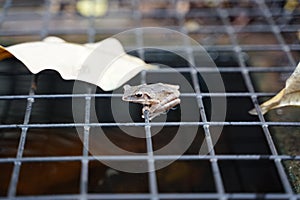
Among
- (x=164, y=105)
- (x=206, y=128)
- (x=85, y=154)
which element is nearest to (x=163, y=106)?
(x=164, y=105)

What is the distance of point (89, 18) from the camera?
64.9 inches

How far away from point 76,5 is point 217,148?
82cm

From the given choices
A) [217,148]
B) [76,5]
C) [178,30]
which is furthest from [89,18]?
[217,148]

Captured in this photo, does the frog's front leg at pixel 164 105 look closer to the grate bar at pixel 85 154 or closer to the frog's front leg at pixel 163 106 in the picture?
the frog's front leg at pixel 163 106

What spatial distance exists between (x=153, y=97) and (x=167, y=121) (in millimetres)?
78

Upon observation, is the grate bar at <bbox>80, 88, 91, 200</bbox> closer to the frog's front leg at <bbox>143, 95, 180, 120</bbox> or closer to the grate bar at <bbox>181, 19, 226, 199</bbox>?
the frog's front leg at <bbox>143, 95, 180, 120</bbox>

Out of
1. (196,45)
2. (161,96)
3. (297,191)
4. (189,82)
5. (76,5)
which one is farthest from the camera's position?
(76,5)

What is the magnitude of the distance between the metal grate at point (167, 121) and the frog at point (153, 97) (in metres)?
0.04

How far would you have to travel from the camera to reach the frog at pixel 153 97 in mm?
1215

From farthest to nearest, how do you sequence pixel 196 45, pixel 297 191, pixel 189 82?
1. pixel 196 45
2. pixel 189 82
3. pixel 297 191

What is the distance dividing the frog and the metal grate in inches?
1.4

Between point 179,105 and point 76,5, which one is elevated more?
point 76,5

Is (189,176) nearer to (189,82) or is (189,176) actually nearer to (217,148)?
(217,148)

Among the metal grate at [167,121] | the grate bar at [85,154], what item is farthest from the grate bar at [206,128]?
the grate bar at [85,154]
